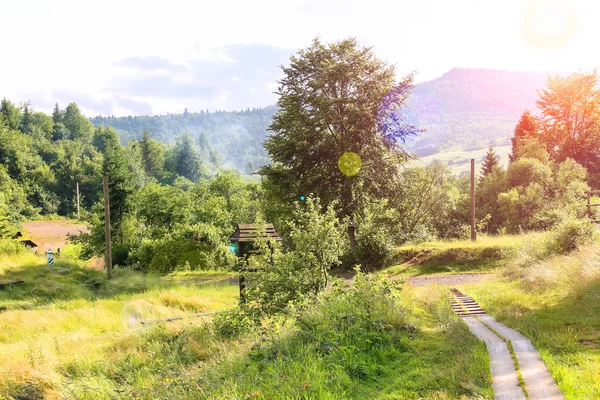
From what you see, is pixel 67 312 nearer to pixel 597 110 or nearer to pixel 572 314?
pixel 572 314

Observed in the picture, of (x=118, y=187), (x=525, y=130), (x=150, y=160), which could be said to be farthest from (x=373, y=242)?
(x=150, y=160)

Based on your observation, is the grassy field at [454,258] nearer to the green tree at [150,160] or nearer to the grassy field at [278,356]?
the grassy field at [278,356]

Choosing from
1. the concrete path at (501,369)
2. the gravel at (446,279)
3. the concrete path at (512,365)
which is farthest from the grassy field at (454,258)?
the concrete path at (501,369)

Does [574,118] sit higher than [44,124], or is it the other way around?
[44,124]

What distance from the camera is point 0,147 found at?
71.9m

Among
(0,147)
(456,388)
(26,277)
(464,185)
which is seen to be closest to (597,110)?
(464,185)

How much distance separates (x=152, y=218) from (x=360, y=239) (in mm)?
23569

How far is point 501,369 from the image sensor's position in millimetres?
5457

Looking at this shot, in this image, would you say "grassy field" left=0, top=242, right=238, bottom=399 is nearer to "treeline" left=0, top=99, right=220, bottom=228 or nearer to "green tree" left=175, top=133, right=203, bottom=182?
"treeline" left=0, top=99, right=220, bottom=228

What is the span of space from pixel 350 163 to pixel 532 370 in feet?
58.6

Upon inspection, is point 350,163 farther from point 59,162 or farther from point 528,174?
point 59,162

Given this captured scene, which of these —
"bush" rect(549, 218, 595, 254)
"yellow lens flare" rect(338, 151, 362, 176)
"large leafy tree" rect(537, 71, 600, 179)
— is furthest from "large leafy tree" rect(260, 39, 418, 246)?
"large leafy tree" rect(537, 71, 600, 179)

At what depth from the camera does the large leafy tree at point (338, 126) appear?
2236 cm

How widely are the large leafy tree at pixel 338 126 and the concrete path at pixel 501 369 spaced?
15299 millimetres
